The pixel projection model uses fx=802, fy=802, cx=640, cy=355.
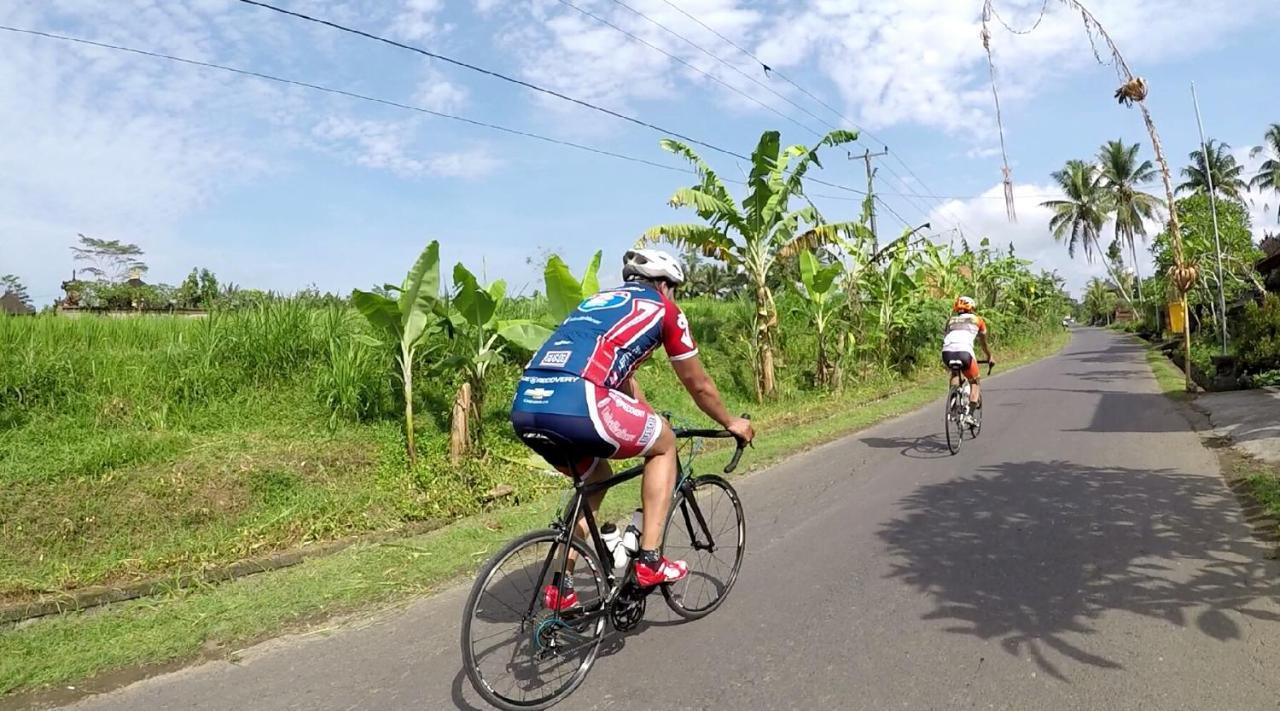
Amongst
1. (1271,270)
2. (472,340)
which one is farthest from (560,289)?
(1271,270)

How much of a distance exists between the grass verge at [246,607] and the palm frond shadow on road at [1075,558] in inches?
90.9

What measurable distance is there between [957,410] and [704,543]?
5.73 metres

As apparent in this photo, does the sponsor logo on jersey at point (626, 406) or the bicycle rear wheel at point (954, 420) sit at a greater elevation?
the sponsor logo on jersey at point (626, 406)

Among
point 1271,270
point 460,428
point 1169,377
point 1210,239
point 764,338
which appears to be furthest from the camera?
point 1210,239

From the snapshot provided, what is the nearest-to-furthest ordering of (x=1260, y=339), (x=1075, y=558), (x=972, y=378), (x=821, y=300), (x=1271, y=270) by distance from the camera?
(x=1075, y=558)
(x=972, y=378)
(x=1260, y=339)
(x=821, y=300)
(x=1271, y=270)

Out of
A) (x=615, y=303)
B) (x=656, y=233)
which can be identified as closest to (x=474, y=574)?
(x=615, y=303)

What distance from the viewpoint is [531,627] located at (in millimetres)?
3426

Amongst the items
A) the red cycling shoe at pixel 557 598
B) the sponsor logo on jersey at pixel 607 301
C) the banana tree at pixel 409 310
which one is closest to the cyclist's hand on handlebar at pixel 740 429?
the sponsor logo on jersey at pixel 607 301

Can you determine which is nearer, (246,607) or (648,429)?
(648,429)

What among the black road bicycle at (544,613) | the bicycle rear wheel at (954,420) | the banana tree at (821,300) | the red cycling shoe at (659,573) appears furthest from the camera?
the banana tree at (821,300)

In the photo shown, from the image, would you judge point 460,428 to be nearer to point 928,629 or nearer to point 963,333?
point 928,629

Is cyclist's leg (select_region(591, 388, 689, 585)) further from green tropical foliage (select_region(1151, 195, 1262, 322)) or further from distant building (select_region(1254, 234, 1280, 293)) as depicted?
green tropical foliage (select_region(1151, 195, 1262, 322))

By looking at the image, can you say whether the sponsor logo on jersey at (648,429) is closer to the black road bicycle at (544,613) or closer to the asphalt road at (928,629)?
the black road bicycle at (544,613)

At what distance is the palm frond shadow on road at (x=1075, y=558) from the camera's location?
12.7 ft
